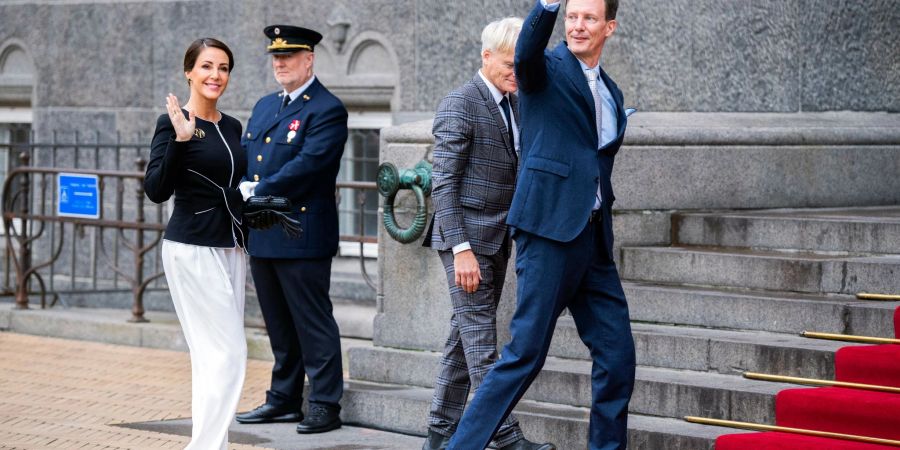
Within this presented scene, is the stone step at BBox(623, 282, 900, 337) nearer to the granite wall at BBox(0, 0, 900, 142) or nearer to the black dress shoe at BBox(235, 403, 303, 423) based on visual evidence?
the granite wall at BBox(0, 0, 900, 142)

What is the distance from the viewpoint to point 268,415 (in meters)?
8.69

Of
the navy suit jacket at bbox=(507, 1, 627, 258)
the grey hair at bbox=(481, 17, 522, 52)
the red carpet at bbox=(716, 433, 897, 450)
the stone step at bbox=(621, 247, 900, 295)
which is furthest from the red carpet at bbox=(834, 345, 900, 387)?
the grey hair at bbox=(481, 17, 522, 52)

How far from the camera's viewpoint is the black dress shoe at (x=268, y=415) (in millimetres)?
8672

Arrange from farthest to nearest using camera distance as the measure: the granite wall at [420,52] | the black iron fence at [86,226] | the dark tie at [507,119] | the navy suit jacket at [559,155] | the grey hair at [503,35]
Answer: the black iron fence at [86,226]
the granite wall at [420,52]
the dark tie at [507,119]
the grey hair at [503,35]
the navy suit jacket at [559,155]

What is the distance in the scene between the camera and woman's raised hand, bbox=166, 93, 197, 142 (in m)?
7.14

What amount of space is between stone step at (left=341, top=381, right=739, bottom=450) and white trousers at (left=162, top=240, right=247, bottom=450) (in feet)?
4.27

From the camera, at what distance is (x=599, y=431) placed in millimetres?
6734

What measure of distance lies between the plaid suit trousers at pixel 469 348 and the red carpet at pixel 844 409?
3.37 ft

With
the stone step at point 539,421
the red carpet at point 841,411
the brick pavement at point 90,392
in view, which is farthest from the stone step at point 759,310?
the brick pavement at point 90,392

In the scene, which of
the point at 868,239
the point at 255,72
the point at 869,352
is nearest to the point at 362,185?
the point at 255,72

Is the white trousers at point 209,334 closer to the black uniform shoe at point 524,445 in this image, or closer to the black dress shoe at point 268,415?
the black uniform shoe at point 524,445

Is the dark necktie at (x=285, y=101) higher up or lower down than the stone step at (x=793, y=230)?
higher up

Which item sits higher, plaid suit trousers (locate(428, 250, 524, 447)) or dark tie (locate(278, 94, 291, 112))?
dark tie (locate(278, 94, 291, 112))

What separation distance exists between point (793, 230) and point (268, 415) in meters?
2.85
